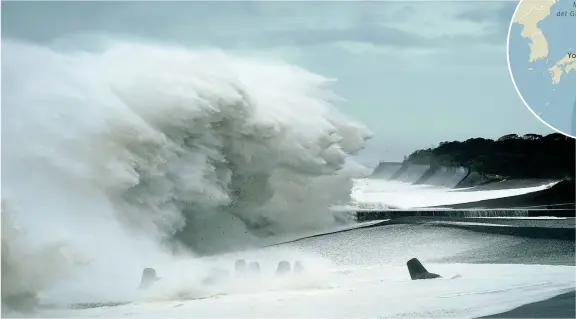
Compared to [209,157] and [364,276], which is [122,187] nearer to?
[209,157]

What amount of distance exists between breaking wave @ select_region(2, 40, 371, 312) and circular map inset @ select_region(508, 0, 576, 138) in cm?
107

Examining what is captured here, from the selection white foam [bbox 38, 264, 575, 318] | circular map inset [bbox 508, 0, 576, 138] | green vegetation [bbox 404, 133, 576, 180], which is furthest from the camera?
green vegetation [bbox 404, 133, 576, 180]

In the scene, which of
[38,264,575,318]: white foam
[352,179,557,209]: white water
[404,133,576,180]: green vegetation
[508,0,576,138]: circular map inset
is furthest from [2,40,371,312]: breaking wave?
[508,0,576,138]: circular map inset

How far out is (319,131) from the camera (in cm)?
448

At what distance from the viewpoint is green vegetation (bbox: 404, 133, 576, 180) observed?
4672 millimetres

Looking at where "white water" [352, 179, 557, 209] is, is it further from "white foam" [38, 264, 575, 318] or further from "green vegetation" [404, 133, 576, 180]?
"white foam" [38, 264, 575, 318]

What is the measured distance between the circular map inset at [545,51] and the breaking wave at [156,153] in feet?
3.51

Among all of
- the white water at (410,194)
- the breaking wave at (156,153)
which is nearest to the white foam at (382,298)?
the breaking wave at (156,153)

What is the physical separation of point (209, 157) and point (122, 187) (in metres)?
0.53

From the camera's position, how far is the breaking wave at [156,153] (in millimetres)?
4195

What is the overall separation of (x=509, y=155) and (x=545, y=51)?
696mm

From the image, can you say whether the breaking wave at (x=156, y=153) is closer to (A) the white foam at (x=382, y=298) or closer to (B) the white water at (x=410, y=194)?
(B) the white water at (x=410, y=194)

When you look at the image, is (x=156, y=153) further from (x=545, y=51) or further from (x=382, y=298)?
(x=545, y=51)

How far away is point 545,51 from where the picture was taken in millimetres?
4551
